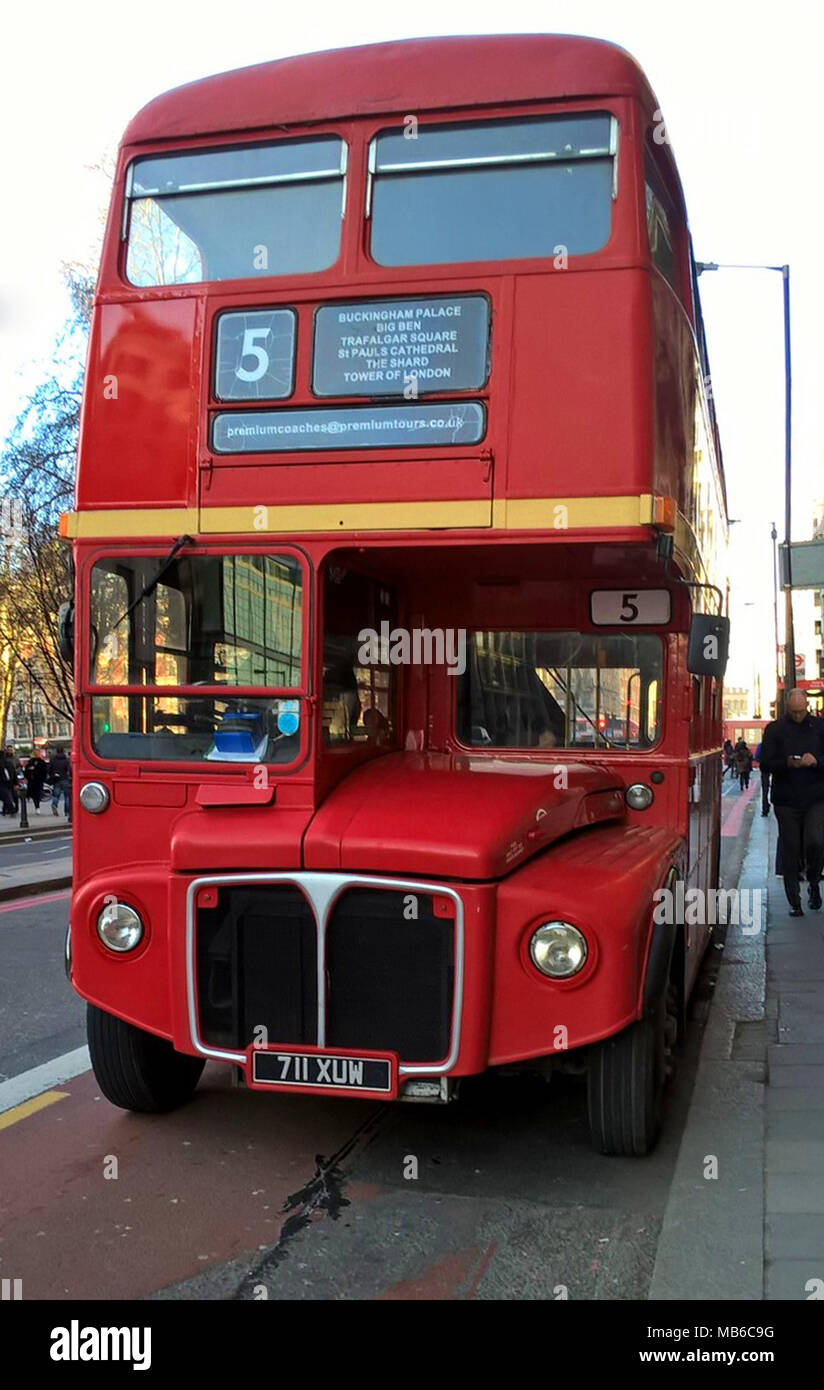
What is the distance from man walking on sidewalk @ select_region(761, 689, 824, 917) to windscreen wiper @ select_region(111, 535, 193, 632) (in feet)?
21.3

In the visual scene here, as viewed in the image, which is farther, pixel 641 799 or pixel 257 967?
pixel 641 799

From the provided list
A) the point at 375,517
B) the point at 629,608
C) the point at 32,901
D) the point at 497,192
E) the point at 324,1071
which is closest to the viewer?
the point at 324,1071

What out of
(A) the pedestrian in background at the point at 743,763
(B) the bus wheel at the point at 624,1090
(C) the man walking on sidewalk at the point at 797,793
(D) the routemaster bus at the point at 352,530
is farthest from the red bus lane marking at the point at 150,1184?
(A) the pedestrian in background at the point at 743,763

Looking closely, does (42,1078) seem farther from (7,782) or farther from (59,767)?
(59,767)

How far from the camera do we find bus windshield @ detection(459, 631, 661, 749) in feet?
18.7

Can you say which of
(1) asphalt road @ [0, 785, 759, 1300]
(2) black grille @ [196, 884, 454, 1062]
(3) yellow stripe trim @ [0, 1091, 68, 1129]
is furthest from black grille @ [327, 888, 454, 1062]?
(3) yellow stripe trim @ [0, 1091, 68, 1129]

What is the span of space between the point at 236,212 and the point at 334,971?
3.03m

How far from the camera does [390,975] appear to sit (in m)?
4.13

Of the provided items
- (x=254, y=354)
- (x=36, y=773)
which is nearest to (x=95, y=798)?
(x=254, y=354)

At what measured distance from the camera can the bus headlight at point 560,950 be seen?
4023 millimetres

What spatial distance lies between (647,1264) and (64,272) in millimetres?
26741

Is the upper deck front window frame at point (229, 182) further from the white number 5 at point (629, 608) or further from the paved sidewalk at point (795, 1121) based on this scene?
the paved sidewalk at point (795, 1121)

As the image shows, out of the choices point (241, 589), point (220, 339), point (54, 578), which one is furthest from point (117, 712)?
point (54, 578)

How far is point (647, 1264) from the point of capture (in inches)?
143
